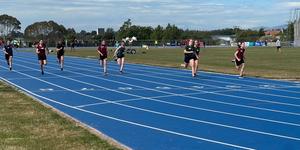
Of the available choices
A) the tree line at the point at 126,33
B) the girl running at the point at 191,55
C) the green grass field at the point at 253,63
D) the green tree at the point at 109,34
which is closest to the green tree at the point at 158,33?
the tree line at the point at 126,33

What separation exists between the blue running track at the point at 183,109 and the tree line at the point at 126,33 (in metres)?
98.5

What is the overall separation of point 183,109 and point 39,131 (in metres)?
4.69

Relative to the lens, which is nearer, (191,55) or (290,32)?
(191,55)

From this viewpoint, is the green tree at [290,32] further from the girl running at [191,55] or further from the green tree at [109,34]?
the girl running at [191,55]

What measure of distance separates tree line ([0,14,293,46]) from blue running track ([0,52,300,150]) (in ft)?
323

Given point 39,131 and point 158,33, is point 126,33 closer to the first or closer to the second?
point 158,33

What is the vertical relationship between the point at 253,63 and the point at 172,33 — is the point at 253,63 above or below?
below

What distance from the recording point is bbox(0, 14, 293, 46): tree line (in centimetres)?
12573

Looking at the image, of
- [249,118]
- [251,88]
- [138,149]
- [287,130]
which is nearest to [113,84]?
[251,88]

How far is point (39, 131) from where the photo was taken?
9.45 m

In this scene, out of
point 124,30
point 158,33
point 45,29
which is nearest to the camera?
point 158,33

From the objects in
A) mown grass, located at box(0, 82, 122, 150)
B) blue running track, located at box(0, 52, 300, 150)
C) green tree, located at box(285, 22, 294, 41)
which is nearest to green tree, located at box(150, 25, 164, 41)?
green tree, located at box(285, 22, 294, 41)

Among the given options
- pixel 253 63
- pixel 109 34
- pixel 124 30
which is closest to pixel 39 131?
pixel 253 63

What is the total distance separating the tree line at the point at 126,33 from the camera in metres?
126
